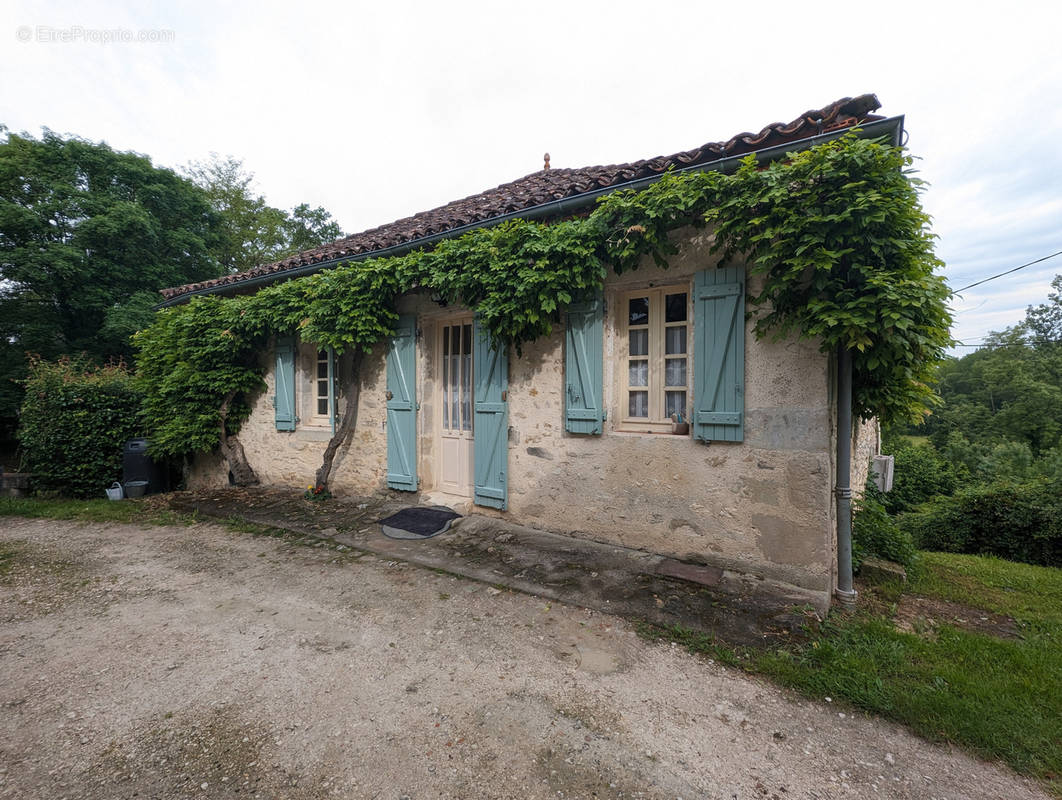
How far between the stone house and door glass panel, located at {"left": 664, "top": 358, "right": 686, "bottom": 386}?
13mm

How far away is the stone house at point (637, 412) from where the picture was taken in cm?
335

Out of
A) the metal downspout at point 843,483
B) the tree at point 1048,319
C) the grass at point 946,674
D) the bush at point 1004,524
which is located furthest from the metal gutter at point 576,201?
the tree at point 1048,319

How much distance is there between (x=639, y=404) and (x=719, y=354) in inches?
35.9

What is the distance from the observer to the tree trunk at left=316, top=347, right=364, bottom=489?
19.4 feet

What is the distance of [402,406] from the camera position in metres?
5.55

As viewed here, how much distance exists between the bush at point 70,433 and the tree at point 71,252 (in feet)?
19.4

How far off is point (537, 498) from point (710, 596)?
1.93 metres

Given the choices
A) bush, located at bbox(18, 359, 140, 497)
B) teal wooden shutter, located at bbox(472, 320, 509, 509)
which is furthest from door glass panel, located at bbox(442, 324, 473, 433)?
bush, located at bbox(18, 359, 140, 497)

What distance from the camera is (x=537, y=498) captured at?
181 inches

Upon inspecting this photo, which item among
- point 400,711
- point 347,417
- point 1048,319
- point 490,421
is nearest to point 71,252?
point 347,417

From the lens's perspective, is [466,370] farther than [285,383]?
No

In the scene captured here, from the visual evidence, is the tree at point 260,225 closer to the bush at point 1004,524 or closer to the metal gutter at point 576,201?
the metal gutter at point 576,201

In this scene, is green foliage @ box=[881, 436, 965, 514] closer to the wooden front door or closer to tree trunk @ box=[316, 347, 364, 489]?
the wooden front door

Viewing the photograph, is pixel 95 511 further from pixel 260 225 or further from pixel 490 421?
pixel 260 225
